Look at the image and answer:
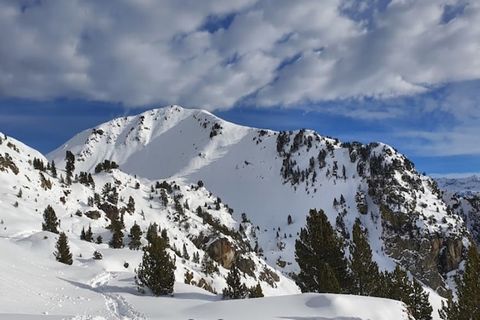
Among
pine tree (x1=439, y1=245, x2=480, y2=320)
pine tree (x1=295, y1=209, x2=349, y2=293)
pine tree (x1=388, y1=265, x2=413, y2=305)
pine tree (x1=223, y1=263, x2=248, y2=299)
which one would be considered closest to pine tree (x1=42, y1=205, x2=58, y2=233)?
pine tree (x1=295, y1=209, x2=349, y2=293)

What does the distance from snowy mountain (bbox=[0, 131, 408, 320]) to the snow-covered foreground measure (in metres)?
0.07

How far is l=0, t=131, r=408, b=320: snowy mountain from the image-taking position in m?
26.9

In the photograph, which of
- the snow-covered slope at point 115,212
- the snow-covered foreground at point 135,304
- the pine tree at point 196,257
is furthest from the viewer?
the pine tree at point 196,257

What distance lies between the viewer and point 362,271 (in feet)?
147

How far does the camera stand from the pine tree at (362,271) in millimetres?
44362

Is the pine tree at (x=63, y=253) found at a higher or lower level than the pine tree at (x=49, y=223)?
lower

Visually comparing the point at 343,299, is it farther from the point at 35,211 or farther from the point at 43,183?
the point at 43,183

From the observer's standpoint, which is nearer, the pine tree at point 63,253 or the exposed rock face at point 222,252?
the pine tree at point 63,253

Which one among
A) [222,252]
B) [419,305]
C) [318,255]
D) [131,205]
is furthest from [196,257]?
[419,305]

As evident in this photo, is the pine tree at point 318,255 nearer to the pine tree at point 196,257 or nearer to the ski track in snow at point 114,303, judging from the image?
the ski track in snow at point 114,303

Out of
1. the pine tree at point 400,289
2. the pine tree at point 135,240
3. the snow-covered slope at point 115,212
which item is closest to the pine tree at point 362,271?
the pine tree at point 400,289

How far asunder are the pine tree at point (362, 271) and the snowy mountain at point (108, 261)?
13817 millimetres

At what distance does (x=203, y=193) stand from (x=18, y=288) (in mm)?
144653

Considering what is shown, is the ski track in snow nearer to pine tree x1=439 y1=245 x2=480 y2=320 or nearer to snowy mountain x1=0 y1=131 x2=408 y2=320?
snowy mountain x1=0 y1=131 x2=408 y2=320
